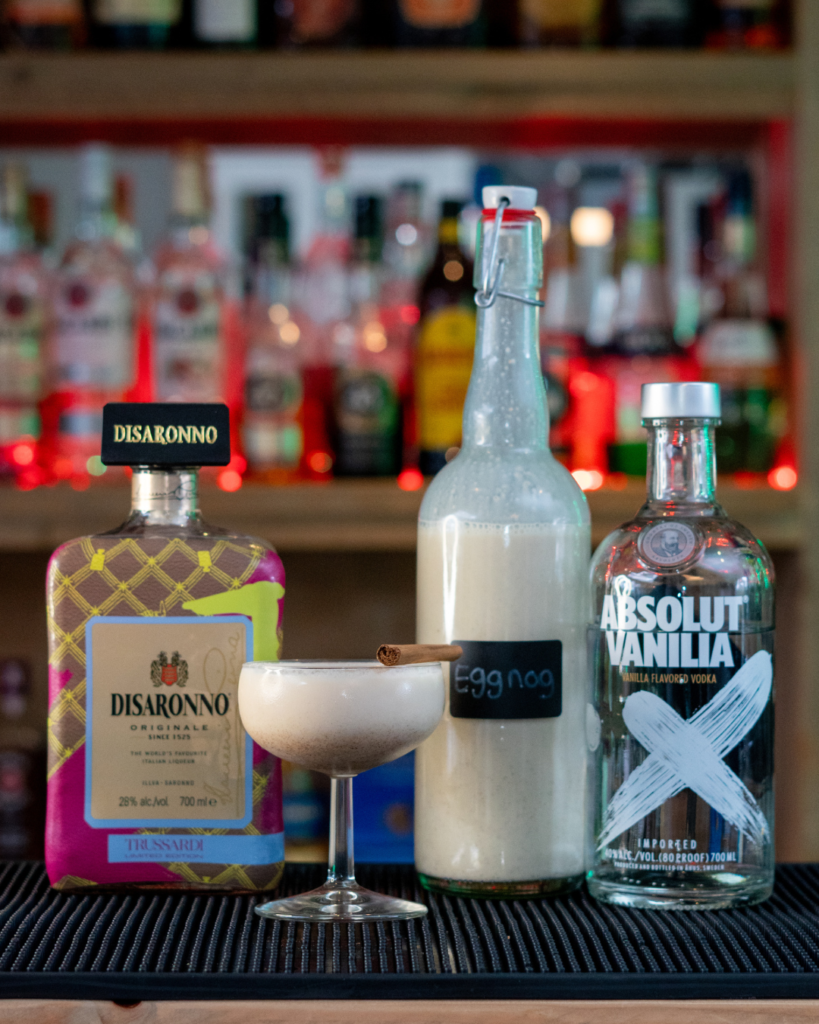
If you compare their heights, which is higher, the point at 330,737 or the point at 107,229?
the point at 107,229

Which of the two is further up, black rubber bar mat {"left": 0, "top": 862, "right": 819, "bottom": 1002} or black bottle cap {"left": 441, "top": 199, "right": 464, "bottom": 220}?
black bottle cap {"left": 441, "top": 199, "right": 464, "bottom": 220}

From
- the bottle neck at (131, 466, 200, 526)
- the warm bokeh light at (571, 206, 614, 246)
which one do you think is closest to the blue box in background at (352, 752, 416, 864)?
the warm bokeh light at (571, 206, 614, 246)

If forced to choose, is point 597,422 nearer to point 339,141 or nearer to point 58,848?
point 339,141

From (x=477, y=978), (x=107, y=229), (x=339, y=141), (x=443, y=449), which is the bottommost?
(x=477, y=978)

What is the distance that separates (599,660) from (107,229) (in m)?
1.00

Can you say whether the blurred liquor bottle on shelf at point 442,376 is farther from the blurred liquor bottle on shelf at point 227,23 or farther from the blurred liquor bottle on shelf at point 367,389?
the blurred liquor bottle on shelf at point 227,23

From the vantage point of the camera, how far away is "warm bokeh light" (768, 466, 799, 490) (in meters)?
1.37

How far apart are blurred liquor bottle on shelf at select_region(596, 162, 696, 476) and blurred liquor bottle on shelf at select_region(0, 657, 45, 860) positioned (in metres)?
0.78

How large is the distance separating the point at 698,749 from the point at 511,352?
0.82 feet

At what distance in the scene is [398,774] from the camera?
4.84 feet

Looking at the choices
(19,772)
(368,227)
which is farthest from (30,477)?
(368,227)

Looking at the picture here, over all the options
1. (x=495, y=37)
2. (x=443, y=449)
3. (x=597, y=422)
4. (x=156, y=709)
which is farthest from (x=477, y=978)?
(x=495, y=37)

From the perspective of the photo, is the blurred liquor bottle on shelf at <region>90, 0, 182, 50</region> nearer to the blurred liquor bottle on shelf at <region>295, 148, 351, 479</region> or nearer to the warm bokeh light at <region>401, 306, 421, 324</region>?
the blurred liquor bottle on shelf at <region>295, 148, 351, 479</region>

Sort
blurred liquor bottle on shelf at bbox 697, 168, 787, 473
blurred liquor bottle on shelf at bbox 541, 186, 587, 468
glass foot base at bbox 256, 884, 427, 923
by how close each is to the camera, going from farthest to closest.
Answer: blurred liquor bottle on shelf at bbox 541, 186, 587, 468, blurred liquor bottle on shelf at bbox 697, 168, 787, 473, glass foot base at bbox 256, 884, 427, 923
